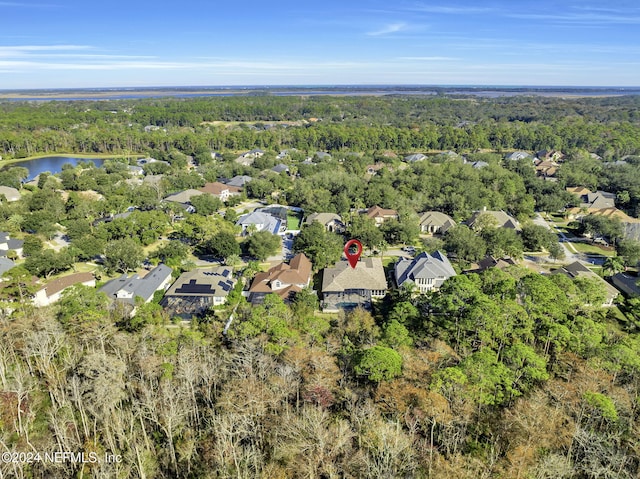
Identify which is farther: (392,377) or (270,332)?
(270,332)

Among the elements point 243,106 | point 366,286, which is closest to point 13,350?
point 366,286

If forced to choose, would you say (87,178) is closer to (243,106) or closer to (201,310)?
(201,310)

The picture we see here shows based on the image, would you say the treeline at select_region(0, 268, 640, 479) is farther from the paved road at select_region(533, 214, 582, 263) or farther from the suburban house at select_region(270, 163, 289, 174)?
the suburban house at select_region(270, 163, 289, 174)

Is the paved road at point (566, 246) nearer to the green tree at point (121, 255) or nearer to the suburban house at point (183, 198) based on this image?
the green tree at point (121, 255)

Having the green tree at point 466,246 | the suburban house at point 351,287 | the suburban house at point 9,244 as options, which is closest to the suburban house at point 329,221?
the green tree at point 466,246

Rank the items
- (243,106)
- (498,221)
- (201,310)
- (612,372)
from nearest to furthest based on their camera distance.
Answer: (612,372), (201,310), (498,221), (243,106)

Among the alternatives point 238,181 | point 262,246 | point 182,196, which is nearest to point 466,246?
point 262,246

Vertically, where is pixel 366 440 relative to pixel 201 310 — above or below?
above
